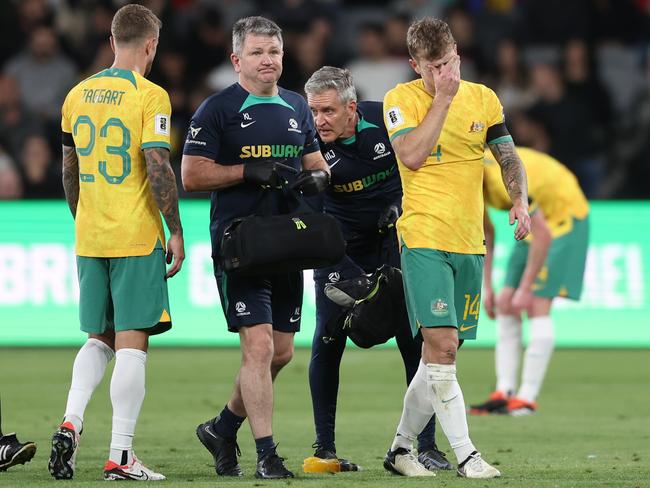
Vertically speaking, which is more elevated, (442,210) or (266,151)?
Answer: (266,151)

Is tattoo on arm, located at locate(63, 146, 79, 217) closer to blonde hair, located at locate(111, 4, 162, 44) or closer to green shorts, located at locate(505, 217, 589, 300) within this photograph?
blonde hair, located at locate(111, 4, 162, 44)

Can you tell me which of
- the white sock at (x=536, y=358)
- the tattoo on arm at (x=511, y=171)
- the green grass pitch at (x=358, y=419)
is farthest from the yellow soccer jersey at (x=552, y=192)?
the tattoo on arm at (x=511, y=171)

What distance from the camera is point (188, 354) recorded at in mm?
14711

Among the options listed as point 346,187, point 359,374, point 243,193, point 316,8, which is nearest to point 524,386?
point 359,374

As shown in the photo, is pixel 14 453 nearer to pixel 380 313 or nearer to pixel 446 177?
pixel 380 313

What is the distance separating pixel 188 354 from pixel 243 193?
306 inches

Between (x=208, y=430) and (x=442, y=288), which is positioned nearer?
(x=442, y=288)

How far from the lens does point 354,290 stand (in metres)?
7.48

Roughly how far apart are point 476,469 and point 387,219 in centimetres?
170

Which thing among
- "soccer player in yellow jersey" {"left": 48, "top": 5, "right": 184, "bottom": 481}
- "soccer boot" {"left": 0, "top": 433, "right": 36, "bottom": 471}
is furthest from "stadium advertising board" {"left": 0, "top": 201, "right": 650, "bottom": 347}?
"soccer player in yellow jersey" {"left": 48, "top": 5, "right": 184, "bottom": 481}

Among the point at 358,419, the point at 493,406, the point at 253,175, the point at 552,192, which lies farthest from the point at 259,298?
the point at 552,192

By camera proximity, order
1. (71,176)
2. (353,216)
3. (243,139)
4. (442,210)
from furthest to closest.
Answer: (353,216), (71,176), (243,139), (442,210)

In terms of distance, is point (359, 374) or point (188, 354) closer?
point (359, 374)

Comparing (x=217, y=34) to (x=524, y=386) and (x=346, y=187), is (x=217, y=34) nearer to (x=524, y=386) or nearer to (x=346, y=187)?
(x=524, y=386)
